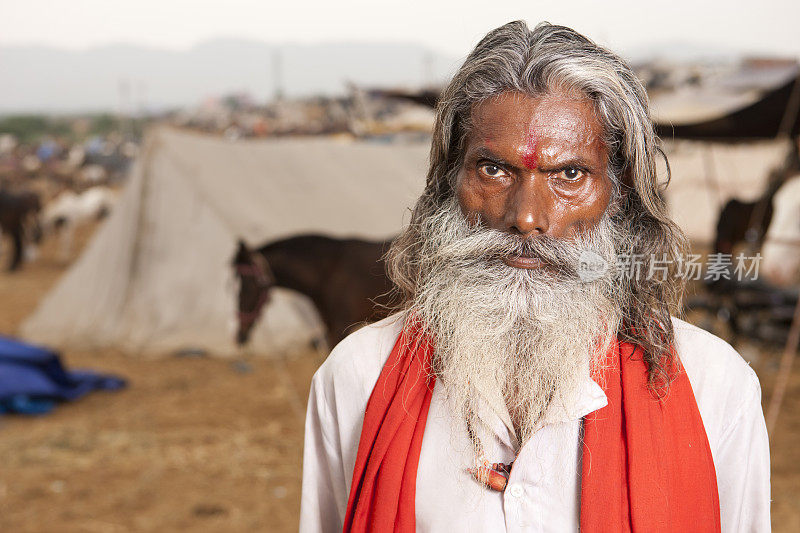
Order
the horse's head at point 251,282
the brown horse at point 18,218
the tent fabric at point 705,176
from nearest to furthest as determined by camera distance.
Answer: the horse's head at point 251,282 < the tent fabric at point 705,176 < the brown horse at point 18,218

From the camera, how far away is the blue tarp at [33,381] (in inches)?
244

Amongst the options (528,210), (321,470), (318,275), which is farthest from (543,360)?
(318,275)

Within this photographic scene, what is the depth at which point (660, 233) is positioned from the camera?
1403mm

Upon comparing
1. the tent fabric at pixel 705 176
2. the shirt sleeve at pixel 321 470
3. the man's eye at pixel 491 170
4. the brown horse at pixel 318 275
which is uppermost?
the man's eye at pixel 491 170

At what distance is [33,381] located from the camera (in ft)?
20.7

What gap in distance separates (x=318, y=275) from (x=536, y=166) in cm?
429

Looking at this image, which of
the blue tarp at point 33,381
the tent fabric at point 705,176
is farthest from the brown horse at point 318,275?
the tent fabric at point 705,176

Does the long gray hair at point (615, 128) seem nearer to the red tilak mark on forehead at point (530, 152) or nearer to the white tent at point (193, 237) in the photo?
the red tilak mark on forehead at point (530, 152)

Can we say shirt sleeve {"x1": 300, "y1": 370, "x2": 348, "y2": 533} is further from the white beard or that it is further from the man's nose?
the man's nose

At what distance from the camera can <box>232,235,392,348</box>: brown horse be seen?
530cm

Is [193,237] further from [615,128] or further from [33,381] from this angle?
[615,128]

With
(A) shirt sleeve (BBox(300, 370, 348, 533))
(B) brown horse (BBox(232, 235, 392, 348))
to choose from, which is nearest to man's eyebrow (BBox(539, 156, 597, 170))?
(A) shirt sleeve (BBox(300, 370, 348, 533))

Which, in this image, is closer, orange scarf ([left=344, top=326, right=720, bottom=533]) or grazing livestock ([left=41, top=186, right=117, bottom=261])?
orange scarf ([left=344, top=326, right=720, bottom=533])

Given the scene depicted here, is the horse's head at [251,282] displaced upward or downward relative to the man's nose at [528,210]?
downward
